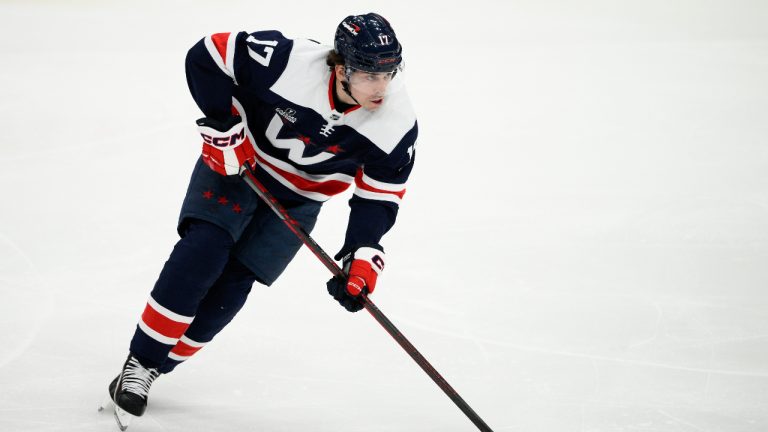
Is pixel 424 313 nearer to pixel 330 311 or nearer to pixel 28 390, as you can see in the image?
pixel 330 311

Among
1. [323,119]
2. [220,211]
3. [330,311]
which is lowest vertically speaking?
[330,311]

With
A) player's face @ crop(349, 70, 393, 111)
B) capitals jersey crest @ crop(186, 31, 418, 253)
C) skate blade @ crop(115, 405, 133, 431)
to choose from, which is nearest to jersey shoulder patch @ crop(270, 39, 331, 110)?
capitals jersey crest @ crop(186, 31, 418, 253)

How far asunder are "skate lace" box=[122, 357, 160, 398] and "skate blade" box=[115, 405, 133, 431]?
68 mm

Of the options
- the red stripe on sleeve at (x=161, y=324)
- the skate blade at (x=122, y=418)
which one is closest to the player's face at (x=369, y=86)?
the red stripe on sleeve at (x=161, y=324)

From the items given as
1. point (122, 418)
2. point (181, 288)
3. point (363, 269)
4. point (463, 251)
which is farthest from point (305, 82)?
point (463, 251)

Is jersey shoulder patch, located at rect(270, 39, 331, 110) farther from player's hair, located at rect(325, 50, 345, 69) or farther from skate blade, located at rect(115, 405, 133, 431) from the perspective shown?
skate blade, located at rect(115, 405, 133, 431)

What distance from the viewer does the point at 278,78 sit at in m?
2.26

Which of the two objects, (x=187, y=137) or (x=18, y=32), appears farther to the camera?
(x=18, y=32)

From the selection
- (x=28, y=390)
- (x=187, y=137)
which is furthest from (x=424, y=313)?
(x=187, y=137)

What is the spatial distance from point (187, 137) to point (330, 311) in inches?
66.0

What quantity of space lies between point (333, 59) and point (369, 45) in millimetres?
154

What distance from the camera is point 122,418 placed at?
7.39 ft

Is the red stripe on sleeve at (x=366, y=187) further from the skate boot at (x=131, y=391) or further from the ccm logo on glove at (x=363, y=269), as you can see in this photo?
the skate boot at (x=131, y=391)

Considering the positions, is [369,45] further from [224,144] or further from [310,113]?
[224,144]
